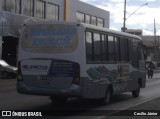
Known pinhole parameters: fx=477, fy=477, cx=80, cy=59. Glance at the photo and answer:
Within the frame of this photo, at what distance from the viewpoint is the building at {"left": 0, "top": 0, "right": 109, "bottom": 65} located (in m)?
41.6

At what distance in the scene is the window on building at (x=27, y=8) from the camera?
154 feet

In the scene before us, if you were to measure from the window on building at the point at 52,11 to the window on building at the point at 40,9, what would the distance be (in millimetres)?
1171

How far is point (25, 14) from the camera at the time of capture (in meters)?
46.9

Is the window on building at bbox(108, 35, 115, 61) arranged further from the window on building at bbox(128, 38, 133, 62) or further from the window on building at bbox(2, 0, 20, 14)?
the window on building at bbox(2, 0, 20, 14)

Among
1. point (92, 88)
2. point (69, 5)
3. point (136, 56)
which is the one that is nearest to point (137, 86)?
point (136, 56)

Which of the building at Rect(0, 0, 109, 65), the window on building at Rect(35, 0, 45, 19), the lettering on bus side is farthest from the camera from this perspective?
the window on building at Rect(35, 0, 45, 19)

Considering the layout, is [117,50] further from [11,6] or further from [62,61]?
[11,6]

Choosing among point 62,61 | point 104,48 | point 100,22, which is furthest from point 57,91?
point 100,22

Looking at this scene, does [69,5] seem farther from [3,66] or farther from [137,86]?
[137,86]

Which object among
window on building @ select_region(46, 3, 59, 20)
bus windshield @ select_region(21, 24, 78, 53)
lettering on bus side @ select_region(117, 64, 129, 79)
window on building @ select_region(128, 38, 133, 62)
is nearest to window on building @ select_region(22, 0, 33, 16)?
window on building @ select_region(46, 3, 59, 20)

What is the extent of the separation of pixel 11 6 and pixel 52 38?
2991 cm

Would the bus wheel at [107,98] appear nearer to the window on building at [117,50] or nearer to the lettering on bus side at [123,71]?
the lettering on bus side at [123,71]

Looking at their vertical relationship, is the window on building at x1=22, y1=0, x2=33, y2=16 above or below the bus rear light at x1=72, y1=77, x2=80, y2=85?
above

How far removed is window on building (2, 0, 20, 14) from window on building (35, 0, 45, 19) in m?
3.78
